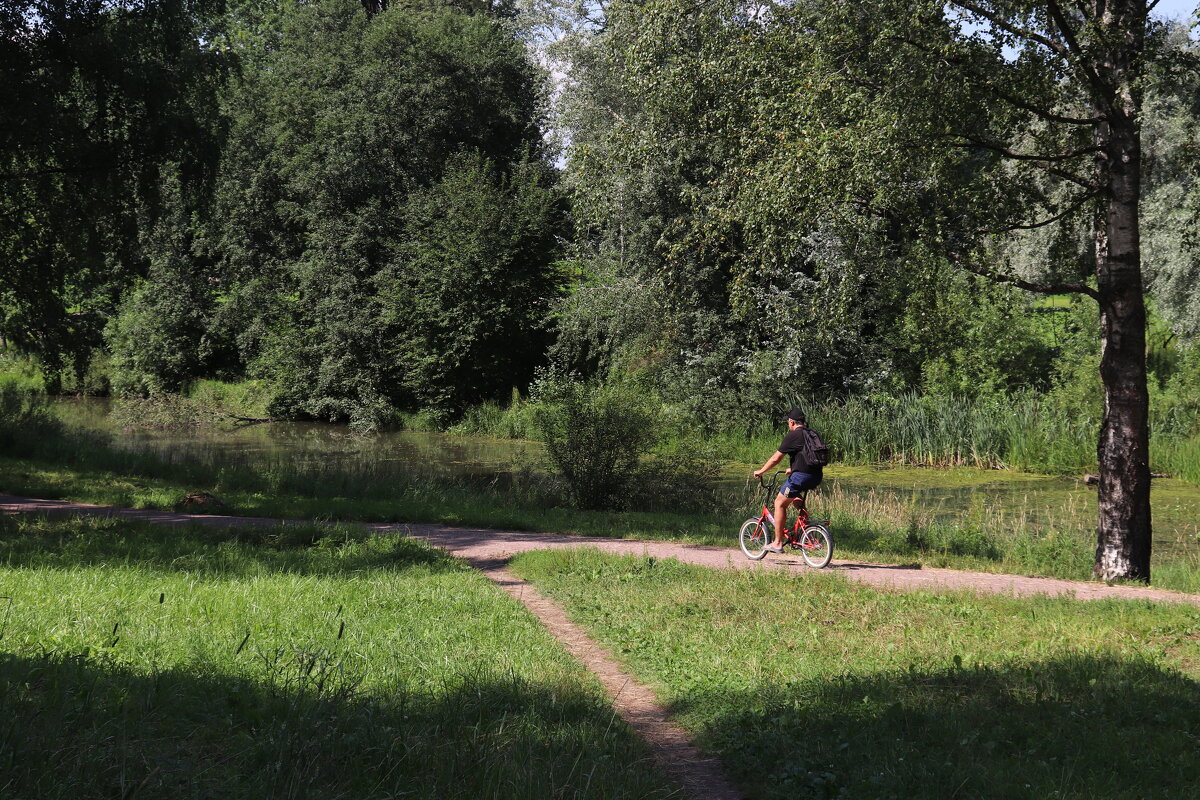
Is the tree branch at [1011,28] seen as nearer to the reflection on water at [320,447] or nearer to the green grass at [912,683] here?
the green grass at [912,683]

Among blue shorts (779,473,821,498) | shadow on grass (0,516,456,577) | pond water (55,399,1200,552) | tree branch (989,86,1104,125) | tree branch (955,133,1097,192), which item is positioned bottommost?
pond water (55,399,1200,552)

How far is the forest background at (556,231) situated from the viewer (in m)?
14.2

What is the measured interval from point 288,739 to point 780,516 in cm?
872

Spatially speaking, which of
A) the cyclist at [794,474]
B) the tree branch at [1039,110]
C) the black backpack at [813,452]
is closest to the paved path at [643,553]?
the cyclist at [794,474]

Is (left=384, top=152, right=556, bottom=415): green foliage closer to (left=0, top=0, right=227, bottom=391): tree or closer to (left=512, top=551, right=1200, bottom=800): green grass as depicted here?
(left=0, top=0, right=227, bottom=391): tree

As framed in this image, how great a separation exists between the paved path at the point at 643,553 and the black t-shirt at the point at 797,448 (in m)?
1.18

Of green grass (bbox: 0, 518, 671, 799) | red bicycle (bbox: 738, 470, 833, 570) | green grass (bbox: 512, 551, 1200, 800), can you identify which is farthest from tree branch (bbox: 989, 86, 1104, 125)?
green grass (bbox: 0, 518, 671, 799)

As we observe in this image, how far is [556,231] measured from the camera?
40375mm

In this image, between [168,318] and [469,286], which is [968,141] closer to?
[469,286]

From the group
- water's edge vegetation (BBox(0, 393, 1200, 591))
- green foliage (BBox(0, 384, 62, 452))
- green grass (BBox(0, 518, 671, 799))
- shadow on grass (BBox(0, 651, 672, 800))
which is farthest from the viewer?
green foliage (BBox(0, 384, 62, 452))

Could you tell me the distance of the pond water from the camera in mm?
18234

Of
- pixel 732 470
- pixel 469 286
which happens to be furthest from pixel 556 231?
pixel 732 470

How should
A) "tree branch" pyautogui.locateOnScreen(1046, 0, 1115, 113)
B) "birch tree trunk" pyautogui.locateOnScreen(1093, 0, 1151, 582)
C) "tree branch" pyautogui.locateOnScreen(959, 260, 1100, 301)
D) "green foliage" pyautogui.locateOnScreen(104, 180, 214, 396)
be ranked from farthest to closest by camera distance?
"green foliage" pyautogui.locateOnScreen(104, 180, 214, 396) < "tree branch" pyautogui.locateOnScreen(959, 260, 1100, 301) < "birch tree trunk" pyautogui.locateOnScreen(1093, 0, 1151, 582) < "tree branch" pyautogui.locateOnScreen(1046, 0, 1115, 113)

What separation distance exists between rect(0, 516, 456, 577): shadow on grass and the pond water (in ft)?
32.7
